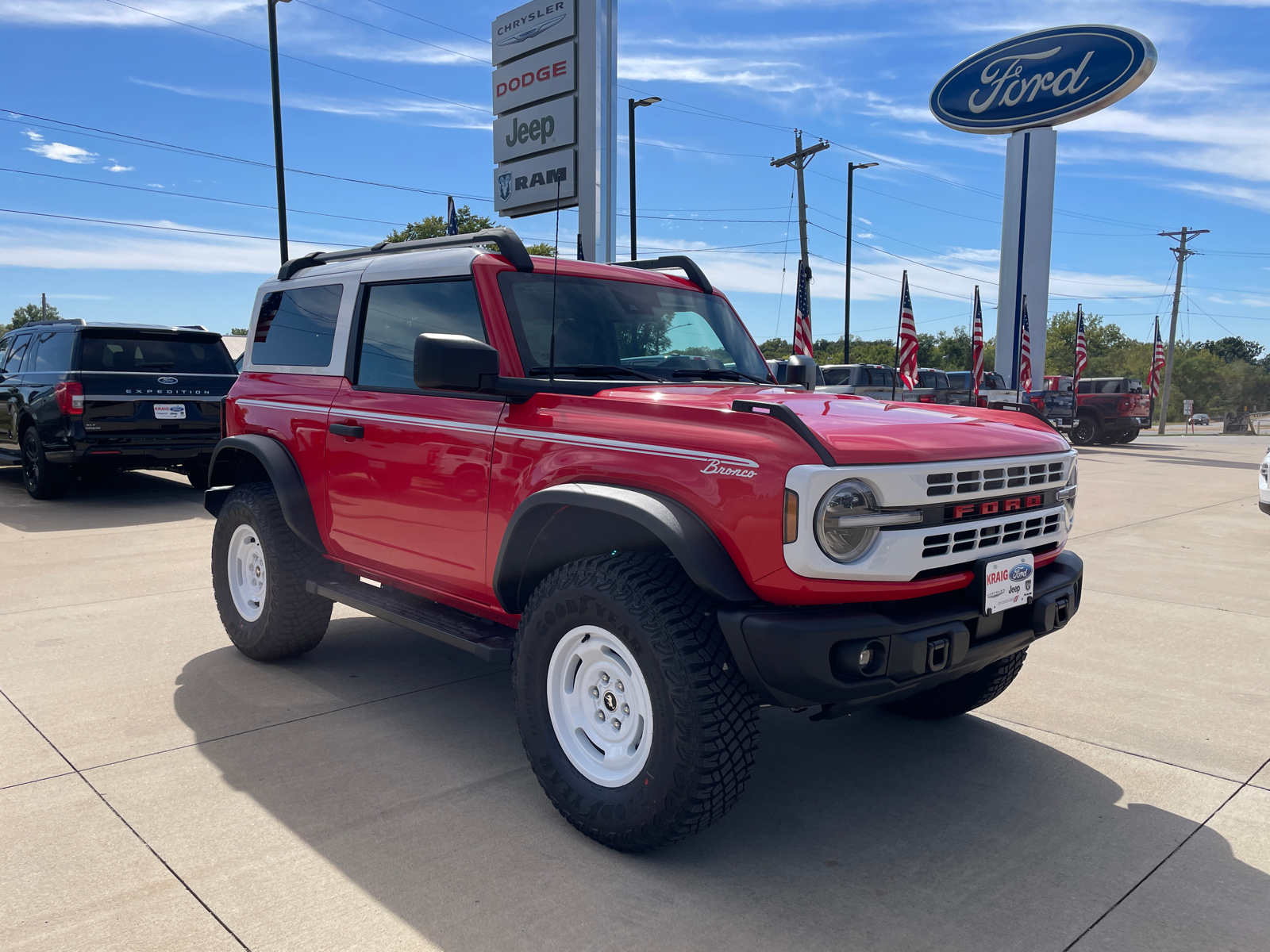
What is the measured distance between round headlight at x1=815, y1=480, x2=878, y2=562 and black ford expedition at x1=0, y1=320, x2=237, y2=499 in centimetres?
918

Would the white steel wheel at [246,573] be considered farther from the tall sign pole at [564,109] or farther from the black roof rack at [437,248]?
the tall sign pole at [564,109]

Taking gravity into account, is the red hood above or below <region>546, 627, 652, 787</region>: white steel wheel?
above

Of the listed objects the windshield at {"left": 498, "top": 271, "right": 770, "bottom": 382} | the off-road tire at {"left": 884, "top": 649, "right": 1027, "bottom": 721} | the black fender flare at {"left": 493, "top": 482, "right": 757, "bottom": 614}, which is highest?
the windshield at {"left": 498, "top": 271, "right": 770, "bottom": 382}

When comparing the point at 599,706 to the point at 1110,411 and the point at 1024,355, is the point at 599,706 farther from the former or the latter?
the point at 1110,411

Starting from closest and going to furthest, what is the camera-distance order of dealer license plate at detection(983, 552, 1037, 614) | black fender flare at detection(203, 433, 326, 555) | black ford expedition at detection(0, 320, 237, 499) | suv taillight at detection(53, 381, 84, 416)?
dealer license plate at detection(983, 552, 1037, 614)
black fender flare at detection(203, 433, 326, 555)
suv taillight at detection(53, 381, 84, 416)
black ford expedition at detection(0, 320, 237, 499)

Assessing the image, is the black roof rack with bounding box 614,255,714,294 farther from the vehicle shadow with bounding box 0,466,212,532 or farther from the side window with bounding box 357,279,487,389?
the vehicle shadow with bounding box 0,466,212,532

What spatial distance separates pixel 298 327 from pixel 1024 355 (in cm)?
2292

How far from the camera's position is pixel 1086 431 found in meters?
27.8

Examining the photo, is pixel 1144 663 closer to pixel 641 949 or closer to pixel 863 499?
pixel 863 499

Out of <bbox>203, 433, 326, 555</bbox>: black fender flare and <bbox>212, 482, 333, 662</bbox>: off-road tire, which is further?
<bbox>212, 482, 333, 662</bbox>: off-road tire

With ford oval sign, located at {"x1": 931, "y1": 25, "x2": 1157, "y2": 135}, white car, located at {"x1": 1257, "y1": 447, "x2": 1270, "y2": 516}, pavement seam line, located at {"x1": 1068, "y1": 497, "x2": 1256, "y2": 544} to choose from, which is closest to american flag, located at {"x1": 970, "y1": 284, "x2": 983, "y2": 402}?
ford oval sign, located at {"x1": 931, "y1": 25, "x2": 1157, "y2": 135}

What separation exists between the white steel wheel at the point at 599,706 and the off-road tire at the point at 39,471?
9.40 meters

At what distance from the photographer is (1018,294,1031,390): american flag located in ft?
79.4

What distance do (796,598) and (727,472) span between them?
0.42 m
